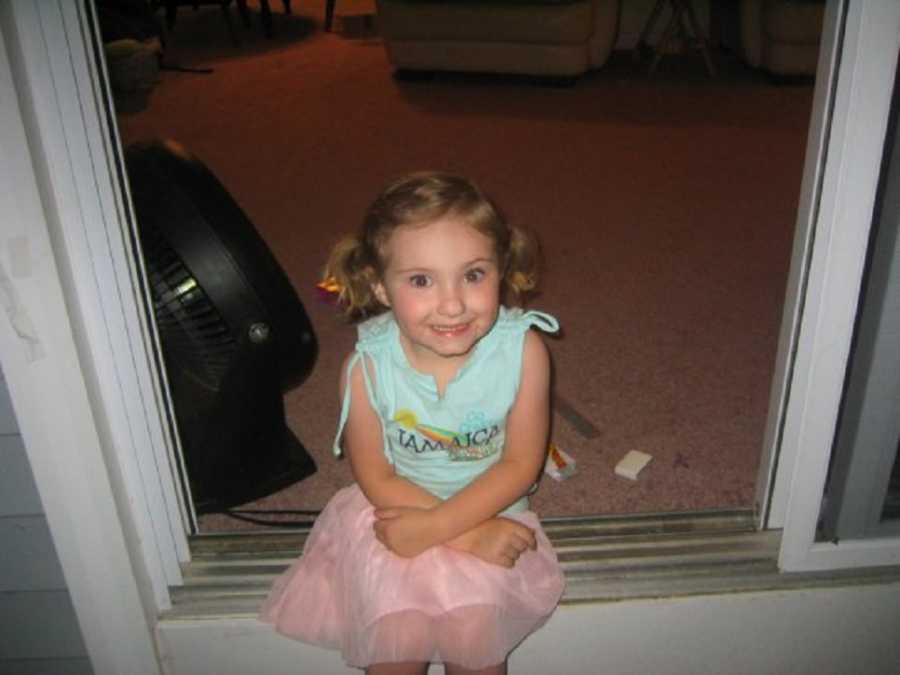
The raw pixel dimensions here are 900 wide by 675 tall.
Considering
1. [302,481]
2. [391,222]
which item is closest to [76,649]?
[302,481]

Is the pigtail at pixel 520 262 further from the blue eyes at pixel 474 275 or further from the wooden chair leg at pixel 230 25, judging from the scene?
the wooden chair leg at pixel 230 25

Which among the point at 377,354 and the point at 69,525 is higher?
the point at 377,354

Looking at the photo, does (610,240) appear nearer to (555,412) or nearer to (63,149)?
(555,412)

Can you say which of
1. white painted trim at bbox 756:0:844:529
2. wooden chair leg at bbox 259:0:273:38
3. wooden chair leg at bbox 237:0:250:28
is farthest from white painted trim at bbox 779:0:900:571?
wooden chair leg at bbox 237:0:250:28

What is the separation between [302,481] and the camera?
144cm

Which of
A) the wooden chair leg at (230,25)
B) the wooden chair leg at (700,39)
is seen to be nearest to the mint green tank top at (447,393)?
the wooden chair leg at (700,39)

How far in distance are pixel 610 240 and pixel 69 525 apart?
67.8 inches

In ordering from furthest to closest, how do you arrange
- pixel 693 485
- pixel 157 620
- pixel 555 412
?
pixel 555 412 → pixel 693 485 → pixel 157 620

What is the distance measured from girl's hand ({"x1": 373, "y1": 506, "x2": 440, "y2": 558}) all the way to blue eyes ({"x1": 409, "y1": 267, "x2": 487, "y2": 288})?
0.90 ft

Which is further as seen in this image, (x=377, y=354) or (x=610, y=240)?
(x=610, y=240)

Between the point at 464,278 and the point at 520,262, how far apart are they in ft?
0.43

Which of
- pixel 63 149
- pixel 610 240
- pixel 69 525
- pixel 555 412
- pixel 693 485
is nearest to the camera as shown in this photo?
pixel 63 149

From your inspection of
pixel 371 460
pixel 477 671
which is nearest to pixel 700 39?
pixel 371 460

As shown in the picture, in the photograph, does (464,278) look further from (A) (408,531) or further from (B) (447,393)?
(A) (408,531)
